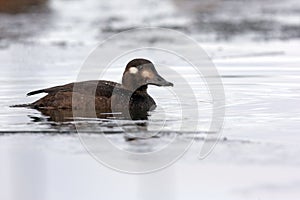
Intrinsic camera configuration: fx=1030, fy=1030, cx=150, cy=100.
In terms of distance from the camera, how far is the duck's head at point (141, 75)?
10.0 m

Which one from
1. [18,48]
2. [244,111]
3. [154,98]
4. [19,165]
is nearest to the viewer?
[19,165]

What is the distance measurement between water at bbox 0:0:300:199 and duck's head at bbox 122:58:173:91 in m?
0.26

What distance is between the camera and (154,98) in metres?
10.4

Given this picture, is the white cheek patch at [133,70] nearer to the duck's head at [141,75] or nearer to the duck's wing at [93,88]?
the duck's head at [141,75]

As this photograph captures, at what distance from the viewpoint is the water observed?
7.08 m

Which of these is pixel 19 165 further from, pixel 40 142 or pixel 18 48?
pixel 18 48

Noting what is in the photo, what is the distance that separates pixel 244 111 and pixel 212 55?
3889mm

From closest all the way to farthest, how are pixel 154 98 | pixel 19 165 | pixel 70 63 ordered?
pixel 19 165, pixel 154 98, pixel 70 63

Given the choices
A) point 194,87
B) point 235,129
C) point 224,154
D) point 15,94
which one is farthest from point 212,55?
point 224,154

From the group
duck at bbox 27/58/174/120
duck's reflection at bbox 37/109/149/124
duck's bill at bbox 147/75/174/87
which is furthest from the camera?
duck's bill at bbox 147/75/174/87

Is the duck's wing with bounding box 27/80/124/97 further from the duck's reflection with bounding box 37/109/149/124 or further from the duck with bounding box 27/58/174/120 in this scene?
the duck's reflection with bounding box 37/109/149/124

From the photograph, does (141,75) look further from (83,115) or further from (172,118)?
(172,118)

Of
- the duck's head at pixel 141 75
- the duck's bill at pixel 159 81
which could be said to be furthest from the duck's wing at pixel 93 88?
the duck's bill at pixel 159 81

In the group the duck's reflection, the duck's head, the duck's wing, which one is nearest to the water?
the duck's reflection
